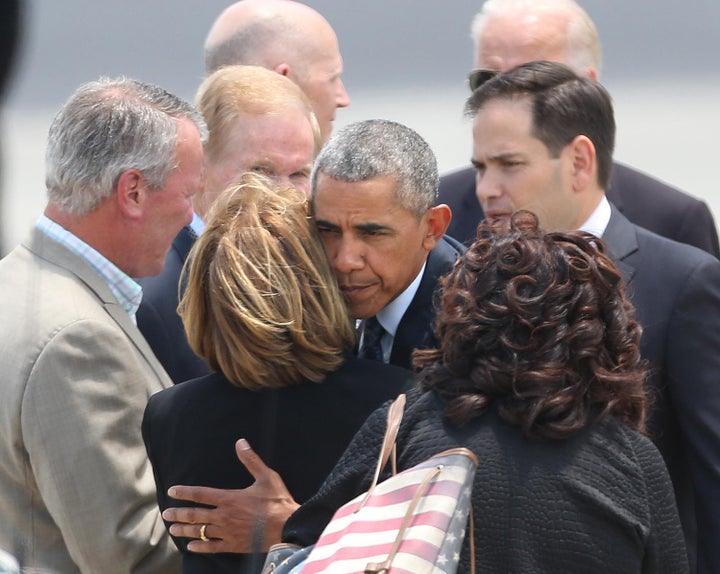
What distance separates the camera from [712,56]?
3391 mm

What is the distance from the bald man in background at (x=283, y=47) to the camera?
11.3 ft

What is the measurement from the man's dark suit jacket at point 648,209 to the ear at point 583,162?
483mm

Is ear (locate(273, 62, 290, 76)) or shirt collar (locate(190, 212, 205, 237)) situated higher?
ear (locate(273, 62, 290, 76))

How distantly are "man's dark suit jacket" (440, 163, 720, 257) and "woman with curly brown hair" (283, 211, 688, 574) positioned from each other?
55.1 inches

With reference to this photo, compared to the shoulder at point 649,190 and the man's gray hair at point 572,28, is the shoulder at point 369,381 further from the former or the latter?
the man's gray hair at point 572,28

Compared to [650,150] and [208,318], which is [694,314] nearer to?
[208,318]

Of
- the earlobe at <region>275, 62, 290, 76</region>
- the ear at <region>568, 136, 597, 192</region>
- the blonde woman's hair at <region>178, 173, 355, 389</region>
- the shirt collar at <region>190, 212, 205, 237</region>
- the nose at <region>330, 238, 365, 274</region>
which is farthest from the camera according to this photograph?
the earlobe at <region>275, 62, 290, 76</region>

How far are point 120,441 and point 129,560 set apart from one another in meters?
0.20

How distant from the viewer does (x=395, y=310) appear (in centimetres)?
201

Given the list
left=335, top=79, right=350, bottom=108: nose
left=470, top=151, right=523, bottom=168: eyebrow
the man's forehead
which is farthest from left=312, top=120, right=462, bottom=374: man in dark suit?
left=335, top=79, right=350, bottom=108: nose

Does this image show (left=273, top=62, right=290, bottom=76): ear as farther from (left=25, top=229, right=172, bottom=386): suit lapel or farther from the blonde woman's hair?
the blonde woman's hair

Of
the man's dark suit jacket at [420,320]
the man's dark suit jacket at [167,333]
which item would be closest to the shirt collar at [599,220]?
the man's dark suit jacket at [420,320]

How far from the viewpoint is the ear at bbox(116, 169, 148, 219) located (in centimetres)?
218


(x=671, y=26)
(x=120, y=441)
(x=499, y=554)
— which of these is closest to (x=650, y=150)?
(x=671, y=26)
